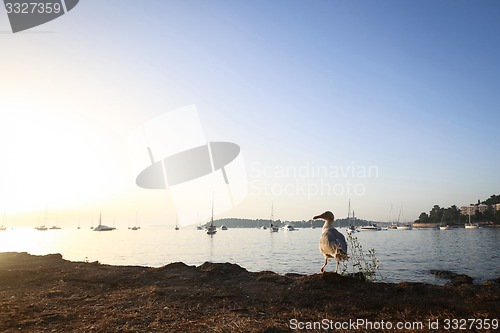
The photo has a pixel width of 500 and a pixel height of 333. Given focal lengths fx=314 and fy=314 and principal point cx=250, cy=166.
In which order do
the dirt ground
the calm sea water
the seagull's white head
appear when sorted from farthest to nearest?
1. the calm sea water
2. the seagull's white head
3. the dirt ground

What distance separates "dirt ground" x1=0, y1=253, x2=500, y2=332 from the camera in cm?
597

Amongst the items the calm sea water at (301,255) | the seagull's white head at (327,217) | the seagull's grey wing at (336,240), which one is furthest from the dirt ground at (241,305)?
the calm sea water at (301,255)

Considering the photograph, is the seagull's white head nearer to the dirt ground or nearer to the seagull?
the seagull

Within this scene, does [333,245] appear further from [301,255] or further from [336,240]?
[301,255]

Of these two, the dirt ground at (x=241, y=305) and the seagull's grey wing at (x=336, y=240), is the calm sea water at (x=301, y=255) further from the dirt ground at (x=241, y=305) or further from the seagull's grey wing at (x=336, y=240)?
the dirt ground at (x=241, y=305)

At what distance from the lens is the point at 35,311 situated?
25.3 feet

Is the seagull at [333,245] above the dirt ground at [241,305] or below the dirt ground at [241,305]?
above

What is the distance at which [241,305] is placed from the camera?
26.0 feet

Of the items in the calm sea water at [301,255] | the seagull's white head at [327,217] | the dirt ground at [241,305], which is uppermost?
the seagull's white head at [327,217]

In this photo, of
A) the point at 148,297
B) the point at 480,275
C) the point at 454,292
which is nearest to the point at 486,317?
the point at 454,292

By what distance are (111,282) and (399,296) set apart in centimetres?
1002

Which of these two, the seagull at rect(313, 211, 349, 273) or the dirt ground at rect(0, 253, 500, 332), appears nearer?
the dirt ground at rect(0, 253, 500, 332)

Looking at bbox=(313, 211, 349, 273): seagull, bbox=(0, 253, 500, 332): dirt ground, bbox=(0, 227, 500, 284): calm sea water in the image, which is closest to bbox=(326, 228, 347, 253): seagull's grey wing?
bbox=(313, 211, 349, 273): seagull

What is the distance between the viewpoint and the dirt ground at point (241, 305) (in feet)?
19.6
